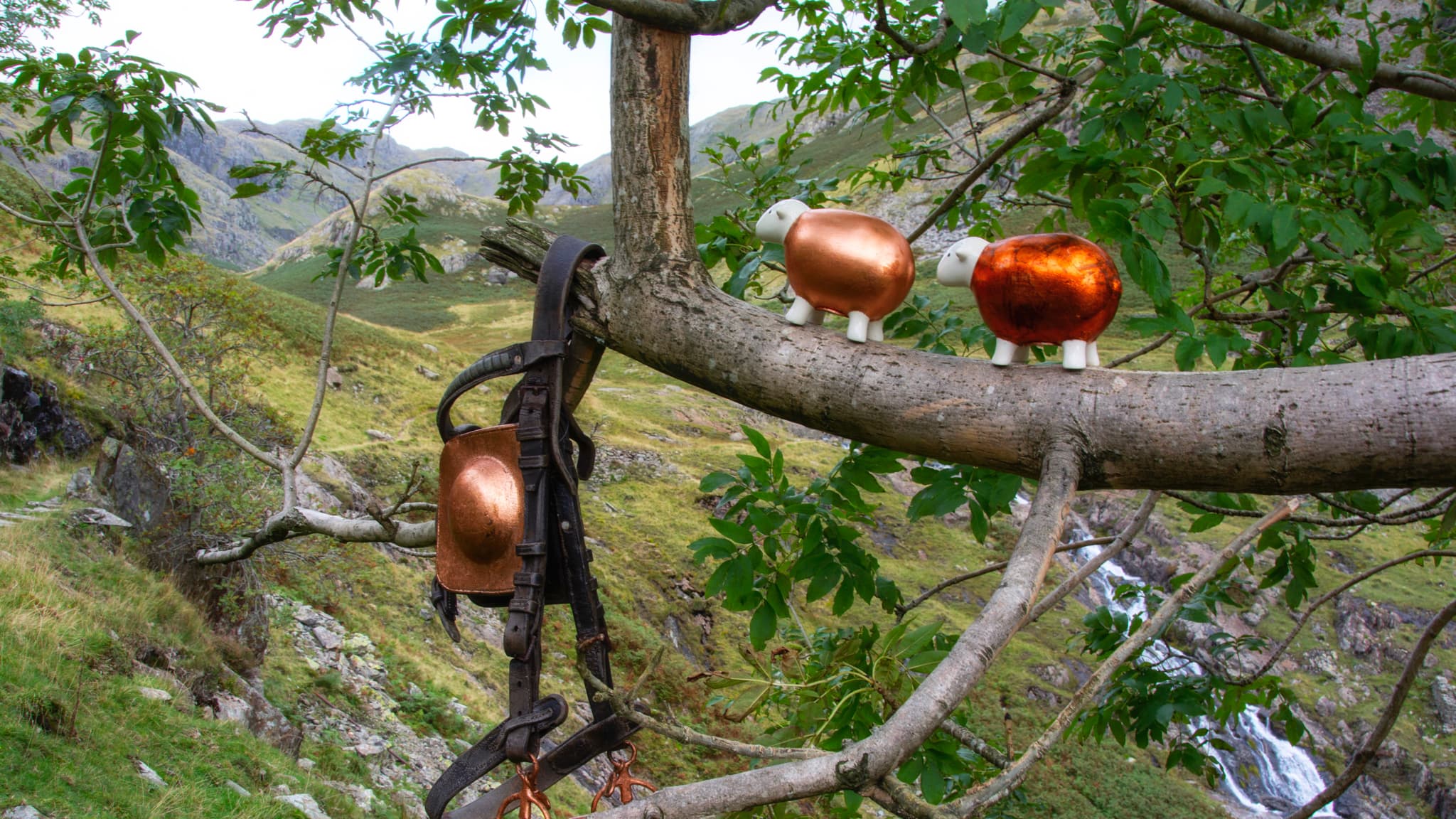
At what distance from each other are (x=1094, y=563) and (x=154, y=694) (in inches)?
240

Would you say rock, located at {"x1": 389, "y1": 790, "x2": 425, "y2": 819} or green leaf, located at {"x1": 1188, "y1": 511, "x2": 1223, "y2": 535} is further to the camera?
rock, located at {"x1": 389, "y1": 790, "x2": 425, "y2": 819}

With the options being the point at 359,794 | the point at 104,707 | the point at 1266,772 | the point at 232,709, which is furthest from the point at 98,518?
the point at 1266,772

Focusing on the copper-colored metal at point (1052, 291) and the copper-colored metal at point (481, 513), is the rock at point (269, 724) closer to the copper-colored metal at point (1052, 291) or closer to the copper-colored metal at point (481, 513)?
the copper-colored metal at point (481, 513)

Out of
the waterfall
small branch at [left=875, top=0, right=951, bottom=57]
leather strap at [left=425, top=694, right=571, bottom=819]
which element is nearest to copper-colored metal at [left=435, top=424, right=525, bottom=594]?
leather strap at [left=425, top=694, right=571, bottom=819]

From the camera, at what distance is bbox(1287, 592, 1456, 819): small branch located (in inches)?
105

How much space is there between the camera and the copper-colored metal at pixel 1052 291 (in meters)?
1.24

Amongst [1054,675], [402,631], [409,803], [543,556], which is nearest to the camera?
[543,556]

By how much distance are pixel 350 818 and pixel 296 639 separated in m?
3.36

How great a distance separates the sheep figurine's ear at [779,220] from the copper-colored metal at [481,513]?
0.58 m

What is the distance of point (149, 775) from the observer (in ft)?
14.8

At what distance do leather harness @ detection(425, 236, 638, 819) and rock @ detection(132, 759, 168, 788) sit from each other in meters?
4.19

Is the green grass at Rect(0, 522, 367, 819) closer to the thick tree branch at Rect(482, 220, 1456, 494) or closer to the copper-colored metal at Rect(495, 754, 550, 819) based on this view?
the copper-colored metal at Rect(495, 754, 550, 819)

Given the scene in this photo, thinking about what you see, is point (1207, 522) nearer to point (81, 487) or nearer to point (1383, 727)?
point (1383, 727)

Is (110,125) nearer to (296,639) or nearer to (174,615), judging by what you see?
(174,615)
